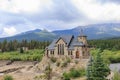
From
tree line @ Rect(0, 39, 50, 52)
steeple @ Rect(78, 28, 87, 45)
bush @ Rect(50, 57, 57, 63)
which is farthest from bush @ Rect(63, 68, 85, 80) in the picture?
tree line @ Rect(0, 39, 50, 52)

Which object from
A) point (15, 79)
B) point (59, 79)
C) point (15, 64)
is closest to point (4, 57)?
point (15, 64)

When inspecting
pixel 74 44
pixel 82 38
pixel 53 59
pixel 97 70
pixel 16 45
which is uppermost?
pixel 82 38

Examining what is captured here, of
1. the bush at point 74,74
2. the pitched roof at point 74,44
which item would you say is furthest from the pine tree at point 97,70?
the pitched roof at point 74,44

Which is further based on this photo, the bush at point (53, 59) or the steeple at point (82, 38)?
the bush at point (53, 59)

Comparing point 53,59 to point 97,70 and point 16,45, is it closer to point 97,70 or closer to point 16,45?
point 97,70

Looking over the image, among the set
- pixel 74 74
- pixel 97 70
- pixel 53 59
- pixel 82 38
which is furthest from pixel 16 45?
pixel 97 70

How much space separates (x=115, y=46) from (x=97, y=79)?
7614 cm

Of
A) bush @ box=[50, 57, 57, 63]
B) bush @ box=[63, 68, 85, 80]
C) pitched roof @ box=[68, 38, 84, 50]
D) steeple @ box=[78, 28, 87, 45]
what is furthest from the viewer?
bush @ box=[50, 57, 57, 63]

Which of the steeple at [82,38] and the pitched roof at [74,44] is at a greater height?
the steeple at [82,38]

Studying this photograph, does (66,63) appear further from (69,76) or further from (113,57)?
(113,57)

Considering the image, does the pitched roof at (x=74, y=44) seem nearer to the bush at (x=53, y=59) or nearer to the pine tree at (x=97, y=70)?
the bush at (x=53, y=59)

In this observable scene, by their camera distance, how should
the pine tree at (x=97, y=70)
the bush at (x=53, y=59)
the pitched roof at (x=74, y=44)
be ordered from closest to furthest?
the pine tree at (x=97, y=70)
the pitched roof at (x=74, y=44)
the bush at (x=53, y=59)

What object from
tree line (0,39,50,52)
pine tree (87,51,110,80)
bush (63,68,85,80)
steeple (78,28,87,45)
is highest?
steeple (78,28,87,45)

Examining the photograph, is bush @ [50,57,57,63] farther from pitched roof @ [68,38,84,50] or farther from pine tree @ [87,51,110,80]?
pine tree @ [87,51,110,80]
